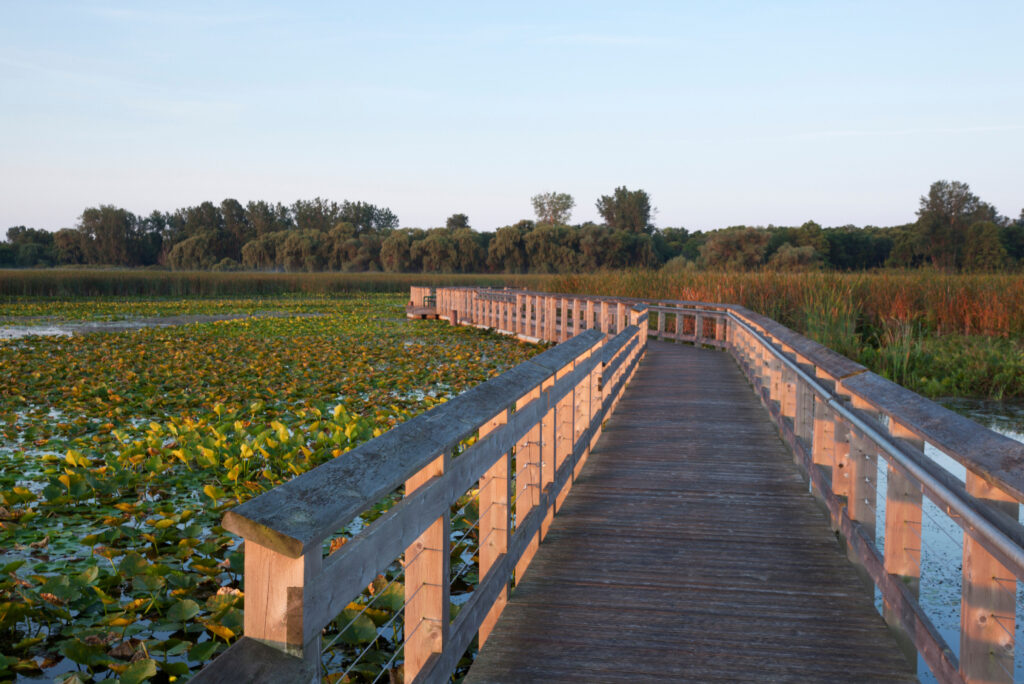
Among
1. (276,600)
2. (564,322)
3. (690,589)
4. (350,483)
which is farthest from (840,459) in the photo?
(564,322)

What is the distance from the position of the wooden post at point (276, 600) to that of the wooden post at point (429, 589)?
1.07 m

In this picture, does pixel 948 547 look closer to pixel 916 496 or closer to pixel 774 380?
pixel 774 380

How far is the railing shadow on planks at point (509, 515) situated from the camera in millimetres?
1748

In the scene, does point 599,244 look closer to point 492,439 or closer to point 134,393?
point 134,393

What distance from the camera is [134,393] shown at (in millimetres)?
12297

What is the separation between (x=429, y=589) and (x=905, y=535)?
211 cm

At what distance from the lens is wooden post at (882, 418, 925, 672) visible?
136 inches

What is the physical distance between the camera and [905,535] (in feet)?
11.6

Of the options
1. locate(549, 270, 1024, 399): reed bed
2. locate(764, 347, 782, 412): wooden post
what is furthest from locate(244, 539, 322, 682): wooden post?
locate(549, 270, 1024, 399): reed bed

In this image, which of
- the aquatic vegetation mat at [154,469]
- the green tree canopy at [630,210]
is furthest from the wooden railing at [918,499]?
the green tree canopy at [630,210]

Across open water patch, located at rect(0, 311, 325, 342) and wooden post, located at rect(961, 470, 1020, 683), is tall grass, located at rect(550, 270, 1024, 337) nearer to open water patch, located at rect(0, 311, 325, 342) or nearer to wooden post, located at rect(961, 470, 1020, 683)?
wooden post, located at rect(961, 470, 1020, 683)

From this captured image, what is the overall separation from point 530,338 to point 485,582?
2054 centimetres

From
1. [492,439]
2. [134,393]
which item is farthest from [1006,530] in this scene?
[134,393]

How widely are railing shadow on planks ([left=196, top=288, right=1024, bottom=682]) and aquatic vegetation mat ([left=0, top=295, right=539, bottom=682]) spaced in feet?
3.80
